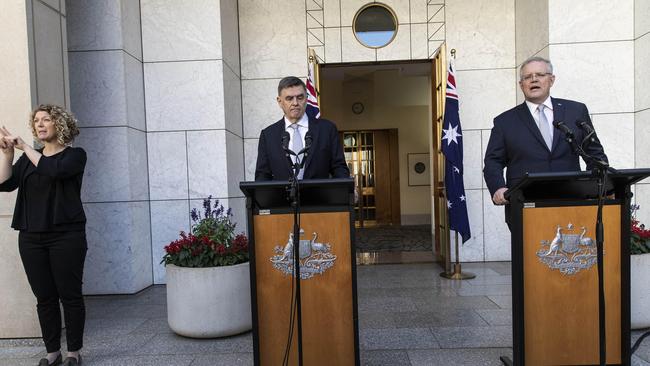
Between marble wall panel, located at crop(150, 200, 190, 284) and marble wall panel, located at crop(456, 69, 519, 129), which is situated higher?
marble wall panel, located at crop(456, 69, 519, 129)

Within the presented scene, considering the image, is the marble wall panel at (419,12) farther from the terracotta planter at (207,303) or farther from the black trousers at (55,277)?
the black trousers at (55,277)

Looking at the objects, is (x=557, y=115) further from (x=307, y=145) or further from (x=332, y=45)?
(x=332, y=45)

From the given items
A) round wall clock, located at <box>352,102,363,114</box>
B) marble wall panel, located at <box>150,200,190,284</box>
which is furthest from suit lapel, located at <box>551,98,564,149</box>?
round wall clock, located at <box>352,102,363,114</box>

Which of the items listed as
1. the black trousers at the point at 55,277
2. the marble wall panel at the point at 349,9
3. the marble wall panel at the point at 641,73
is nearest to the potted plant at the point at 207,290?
the black trousers at the point at 55,277

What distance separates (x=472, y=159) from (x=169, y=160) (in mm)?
4167

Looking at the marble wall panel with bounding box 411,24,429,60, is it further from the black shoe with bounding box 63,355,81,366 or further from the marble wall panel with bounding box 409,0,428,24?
the black shoe with bounding box 63,355,81,366

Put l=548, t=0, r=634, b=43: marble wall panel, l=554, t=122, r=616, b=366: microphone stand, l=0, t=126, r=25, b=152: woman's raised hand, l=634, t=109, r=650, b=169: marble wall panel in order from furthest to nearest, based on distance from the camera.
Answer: l=548, t=0, r=634, b=43: marble wall panel
l=634, t=109, r=650, b=169: marble wall panel
l=0, t=126, r=25, b=152: woman's raised hand
l=554, t=122, r=616, b=366: microphone stand

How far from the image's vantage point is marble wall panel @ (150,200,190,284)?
5477 millimetres

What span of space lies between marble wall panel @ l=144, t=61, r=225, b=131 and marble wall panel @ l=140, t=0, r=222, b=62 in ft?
0.42

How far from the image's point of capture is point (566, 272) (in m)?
2.33

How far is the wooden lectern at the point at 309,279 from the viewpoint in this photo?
2.32 m

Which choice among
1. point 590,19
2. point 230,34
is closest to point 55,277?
point 230,34

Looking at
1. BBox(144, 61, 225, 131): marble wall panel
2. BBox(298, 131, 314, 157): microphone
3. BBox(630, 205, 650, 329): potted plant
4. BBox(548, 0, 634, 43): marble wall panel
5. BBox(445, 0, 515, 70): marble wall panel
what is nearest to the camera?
BBox(298, 131, 314, 157): microphone

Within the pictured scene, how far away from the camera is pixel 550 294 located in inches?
92.4
